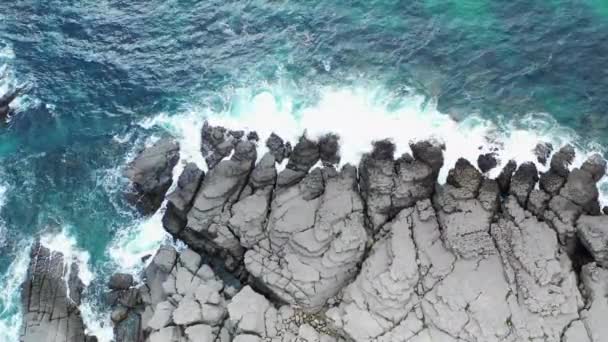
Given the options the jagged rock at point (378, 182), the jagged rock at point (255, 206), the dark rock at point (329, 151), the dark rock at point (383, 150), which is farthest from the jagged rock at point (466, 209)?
the jagged rock at point (255, 206)

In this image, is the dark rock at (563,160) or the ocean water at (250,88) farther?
the ocean water at (250,88)

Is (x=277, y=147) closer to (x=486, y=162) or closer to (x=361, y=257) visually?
(x=361, y=257)

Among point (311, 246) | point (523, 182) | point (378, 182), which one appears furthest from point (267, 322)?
point (523, 182)

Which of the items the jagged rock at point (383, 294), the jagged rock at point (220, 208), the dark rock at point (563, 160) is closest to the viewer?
the jagged rock at point (383, 294)

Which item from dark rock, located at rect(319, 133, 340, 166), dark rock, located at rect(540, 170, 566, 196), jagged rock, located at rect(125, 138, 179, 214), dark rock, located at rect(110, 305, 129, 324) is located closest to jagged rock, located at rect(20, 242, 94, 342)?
dark rock, located at rect(110, 305, 129, 324)

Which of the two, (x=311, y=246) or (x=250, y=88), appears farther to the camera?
(x=250, y=88)

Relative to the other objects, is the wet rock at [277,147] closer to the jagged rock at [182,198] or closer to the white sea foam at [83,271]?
the jagged rock at [182,198]

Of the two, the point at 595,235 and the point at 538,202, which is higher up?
the point at 538,202
